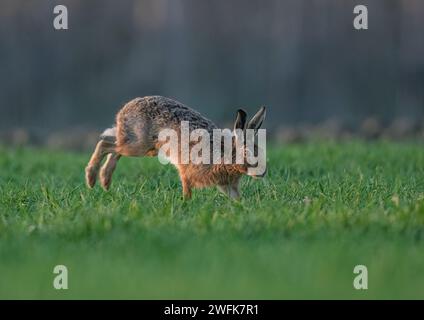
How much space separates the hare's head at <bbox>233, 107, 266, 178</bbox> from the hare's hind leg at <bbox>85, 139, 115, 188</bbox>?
65.6 inches

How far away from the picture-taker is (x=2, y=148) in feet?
44.2

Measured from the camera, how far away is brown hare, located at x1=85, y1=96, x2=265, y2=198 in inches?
311

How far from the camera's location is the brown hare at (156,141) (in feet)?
25.9

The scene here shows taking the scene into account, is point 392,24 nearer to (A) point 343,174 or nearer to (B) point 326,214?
(A) point 343,174

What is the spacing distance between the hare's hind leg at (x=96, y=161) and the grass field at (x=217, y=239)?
24 centimetres

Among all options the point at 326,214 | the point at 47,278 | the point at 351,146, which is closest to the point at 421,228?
the point at 326,214

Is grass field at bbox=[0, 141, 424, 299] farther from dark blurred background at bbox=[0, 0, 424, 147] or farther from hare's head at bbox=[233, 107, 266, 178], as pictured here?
dark blurred background at bbox=[0, 0, 424, 147]

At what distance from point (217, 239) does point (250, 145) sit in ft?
Result: 6.45

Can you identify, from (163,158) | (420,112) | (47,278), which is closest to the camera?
(47,278)

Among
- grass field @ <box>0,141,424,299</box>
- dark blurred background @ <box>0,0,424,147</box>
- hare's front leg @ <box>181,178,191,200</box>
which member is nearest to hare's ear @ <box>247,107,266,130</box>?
grass field @ <box>0,141,424,299</box>

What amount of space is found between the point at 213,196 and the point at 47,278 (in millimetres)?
2920

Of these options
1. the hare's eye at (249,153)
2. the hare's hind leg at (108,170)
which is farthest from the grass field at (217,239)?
the hare's eye at (249,153)

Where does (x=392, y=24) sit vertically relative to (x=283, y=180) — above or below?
above

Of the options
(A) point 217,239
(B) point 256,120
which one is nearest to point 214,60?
(B) point 256,120
